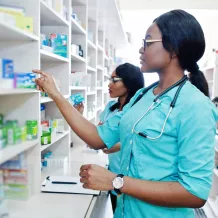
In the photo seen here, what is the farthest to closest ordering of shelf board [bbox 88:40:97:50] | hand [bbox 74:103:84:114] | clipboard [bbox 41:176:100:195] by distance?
shelf board [bbox 88:40:97:50] < hand [bbox 74:103:84:114] < clipboard [bbox 41:176:100:195]

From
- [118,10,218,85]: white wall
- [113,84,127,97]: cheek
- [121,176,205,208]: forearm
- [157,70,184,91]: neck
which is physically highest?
[118,10,218,85]: white wall

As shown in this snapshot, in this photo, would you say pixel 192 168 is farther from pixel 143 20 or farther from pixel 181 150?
pixel 143 20

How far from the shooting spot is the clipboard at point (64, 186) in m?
1.58

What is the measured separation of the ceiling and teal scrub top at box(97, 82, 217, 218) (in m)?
4.28

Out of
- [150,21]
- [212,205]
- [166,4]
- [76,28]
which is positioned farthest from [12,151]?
[150,21]

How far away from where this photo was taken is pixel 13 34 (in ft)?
4.15

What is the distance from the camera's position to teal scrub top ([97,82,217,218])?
2.91 ft

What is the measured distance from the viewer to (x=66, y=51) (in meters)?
2.10

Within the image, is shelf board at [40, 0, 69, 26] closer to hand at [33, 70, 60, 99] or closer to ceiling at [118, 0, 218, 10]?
hand at [33, 70, 60, 99]

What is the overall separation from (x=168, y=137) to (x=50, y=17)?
4.48ft

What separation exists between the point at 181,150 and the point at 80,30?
2063 mm

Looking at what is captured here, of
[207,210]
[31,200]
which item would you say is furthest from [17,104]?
[207,210]

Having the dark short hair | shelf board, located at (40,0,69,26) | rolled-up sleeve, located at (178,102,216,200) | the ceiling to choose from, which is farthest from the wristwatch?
the ceiling

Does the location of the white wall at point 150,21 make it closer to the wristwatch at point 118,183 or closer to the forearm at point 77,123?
the forearm at point 77,123
